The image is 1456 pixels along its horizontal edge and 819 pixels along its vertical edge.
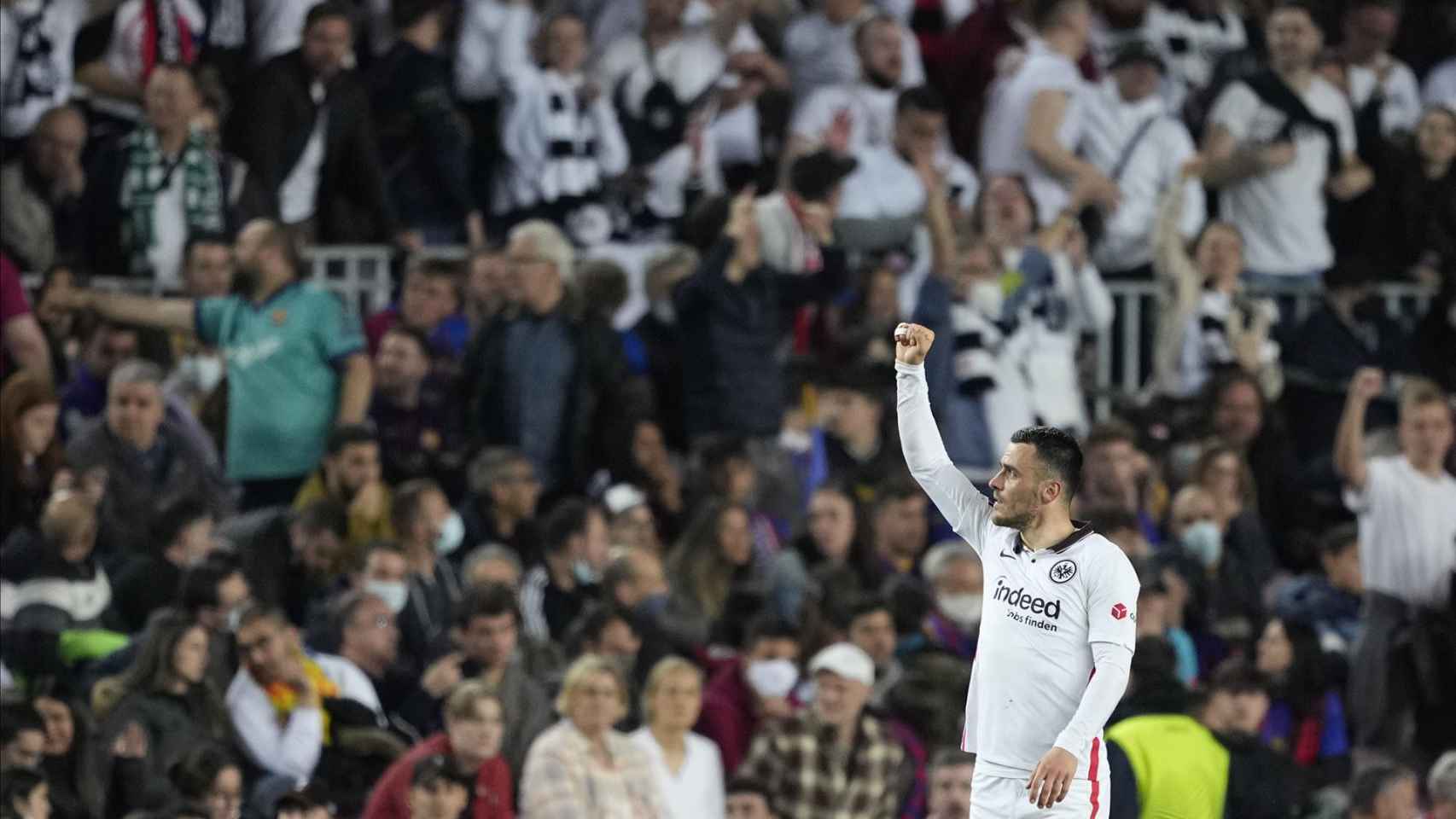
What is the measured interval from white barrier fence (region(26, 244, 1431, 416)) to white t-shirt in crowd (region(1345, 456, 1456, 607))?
2.65m

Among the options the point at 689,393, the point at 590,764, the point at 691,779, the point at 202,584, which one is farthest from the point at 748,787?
the point at 689,393

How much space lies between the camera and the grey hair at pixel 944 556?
48.6 feet

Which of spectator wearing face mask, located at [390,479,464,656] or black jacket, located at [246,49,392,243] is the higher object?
black jacket, located at [246,49,392,243]

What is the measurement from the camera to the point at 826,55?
737 inches

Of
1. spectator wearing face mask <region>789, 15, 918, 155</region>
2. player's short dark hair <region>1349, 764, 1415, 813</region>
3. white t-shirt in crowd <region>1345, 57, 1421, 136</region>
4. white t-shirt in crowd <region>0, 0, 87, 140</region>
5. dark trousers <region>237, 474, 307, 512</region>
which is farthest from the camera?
white t-shirt in crowd <region>1345, 57, 1421, 136</region>

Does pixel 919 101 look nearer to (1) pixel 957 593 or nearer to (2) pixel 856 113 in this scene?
(2) pixel 856 113

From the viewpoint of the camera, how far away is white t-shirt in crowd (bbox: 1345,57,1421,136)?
1934 centimetres

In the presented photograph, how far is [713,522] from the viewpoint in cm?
1495

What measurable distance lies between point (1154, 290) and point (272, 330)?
562cm

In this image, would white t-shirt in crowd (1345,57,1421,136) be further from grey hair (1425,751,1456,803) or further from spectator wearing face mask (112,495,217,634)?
spectator wearing face mask (112,495,217,634)

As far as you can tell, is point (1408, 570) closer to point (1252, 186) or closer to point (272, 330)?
point (1252, 186)

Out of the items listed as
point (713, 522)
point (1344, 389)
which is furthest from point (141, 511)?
point (1344, 389)

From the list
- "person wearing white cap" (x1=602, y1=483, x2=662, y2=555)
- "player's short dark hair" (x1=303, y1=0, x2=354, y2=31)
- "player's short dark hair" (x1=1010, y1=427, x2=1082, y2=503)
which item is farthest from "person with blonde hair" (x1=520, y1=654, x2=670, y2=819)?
"player's short dark hair" (x1=303, y1=0, x2=354, y2=31)

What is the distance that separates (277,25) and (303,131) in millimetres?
782
